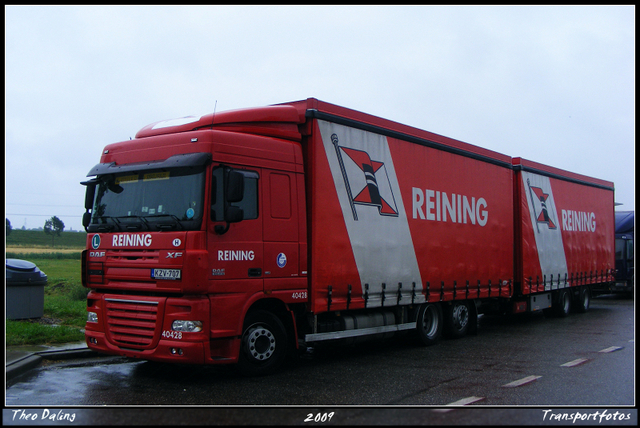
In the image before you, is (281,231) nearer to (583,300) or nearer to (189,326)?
(189,326)

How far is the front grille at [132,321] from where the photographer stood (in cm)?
710

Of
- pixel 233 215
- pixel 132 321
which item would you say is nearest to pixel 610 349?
pixel 233 215

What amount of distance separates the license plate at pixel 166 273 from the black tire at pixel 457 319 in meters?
6.11

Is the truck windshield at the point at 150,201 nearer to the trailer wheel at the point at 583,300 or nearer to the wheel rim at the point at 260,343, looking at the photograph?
the wheel rim at the point at 260,343

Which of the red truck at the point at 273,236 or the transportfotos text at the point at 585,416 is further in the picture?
the red truck at the point at 273,236

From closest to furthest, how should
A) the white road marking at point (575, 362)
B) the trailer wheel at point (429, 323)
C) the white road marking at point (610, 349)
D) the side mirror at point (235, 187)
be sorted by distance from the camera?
the side mirror at point (235, 187), the white road marking at point (575, 362), the white road marking at point (610, 349), the trailer wheel at point (429, 323)

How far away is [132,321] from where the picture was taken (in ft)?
24.0

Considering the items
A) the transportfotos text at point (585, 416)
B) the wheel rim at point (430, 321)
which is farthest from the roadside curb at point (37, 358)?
the transportfotos text at point (585, 416)

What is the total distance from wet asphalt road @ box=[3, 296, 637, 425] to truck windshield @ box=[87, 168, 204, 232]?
1967 mm

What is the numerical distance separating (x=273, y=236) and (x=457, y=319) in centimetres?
525

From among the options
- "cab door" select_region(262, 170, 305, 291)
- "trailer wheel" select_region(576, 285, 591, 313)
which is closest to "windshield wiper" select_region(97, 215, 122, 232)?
"cab door" select_region(262, 170, 305, 291)

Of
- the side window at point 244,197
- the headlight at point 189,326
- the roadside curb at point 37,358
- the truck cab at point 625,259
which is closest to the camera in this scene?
the headlight at point 189,326

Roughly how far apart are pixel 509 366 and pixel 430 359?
4.02ft

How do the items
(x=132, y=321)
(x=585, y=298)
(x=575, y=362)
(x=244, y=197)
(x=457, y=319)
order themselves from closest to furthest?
1. (x=132, y=321)
2. (x=244, y=197)
3. (x=575, y=362)
4. (x=457, y=319)
5. (x=585, y=298)
